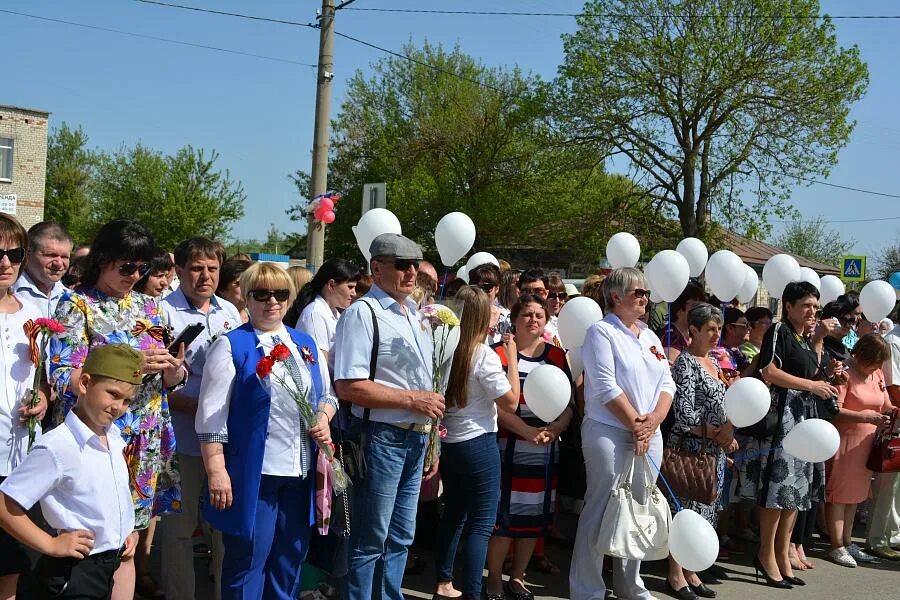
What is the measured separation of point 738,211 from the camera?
75.3 ft

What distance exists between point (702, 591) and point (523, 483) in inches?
58.9

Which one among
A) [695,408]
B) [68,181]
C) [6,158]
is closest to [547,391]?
[695,408]

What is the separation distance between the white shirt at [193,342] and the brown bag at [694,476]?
2.95 meters

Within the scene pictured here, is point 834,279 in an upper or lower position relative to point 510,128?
lower

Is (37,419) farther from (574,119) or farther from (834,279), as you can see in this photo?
(574,119)

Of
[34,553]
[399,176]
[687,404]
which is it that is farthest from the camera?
[399,176]

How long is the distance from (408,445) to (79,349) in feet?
5.20

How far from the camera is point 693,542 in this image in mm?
4914

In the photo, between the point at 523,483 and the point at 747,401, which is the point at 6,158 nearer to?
the point at 523,483

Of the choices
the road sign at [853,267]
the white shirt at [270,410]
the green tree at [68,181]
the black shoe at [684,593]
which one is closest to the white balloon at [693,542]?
the black shoe at [684,593]

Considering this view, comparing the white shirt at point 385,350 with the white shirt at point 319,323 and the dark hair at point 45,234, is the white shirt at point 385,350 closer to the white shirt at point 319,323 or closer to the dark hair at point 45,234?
the white shirt at point 319,323

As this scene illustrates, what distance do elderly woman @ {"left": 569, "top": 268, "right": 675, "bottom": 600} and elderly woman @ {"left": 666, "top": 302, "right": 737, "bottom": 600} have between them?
0.44 metres

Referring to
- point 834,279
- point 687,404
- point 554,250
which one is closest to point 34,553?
point 687,404

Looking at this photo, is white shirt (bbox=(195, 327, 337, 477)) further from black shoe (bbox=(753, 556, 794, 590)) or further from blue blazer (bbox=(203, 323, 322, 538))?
black shoe (bbox=(753, 556, 794, 590))
